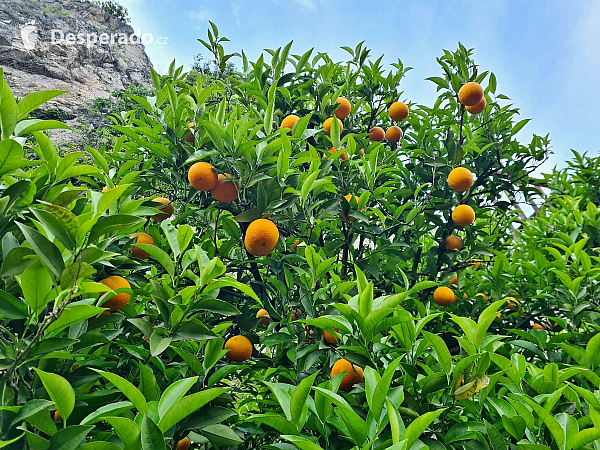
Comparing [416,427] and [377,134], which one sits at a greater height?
[377,134]

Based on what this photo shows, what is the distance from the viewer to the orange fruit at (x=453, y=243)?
2.02m

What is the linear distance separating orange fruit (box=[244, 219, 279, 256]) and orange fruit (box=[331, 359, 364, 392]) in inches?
15.2

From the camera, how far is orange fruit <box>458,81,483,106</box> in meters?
1.90

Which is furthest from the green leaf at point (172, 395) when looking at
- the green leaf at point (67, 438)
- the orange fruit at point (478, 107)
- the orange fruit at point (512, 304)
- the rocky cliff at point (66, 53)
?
the rocky cliff at point (66, 53)

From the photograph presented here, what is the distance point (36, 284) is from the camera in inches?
26.4

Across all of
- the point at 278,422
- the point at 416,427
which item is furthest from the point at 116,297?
the point at 416,427

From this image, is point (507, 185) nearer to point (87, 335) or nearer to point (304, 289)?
point (304, 289)

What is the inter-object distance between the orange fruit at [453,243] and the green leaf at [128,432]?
1742 mm

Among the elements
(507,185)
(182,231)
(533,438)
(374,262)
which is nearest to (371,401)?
(533,438)

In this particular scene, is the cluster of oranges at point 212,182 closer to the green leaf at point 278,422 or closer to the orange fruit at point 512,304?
the green leaf at point 278,422

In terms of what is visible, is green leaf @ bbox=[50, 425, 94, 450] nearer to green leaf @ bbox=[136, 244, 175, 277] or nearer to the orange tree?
the orange tree

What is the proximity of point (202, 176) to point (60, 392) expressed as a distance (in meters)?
0.80

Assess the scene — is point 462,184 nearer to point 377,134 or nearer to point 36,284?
point 377,134

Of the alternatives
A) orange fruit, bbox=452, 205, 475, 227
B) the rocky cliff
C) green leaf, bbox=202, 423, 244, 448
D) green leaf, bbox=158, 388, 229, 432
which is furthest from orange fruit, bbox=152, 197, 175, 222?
the rocky cliff
